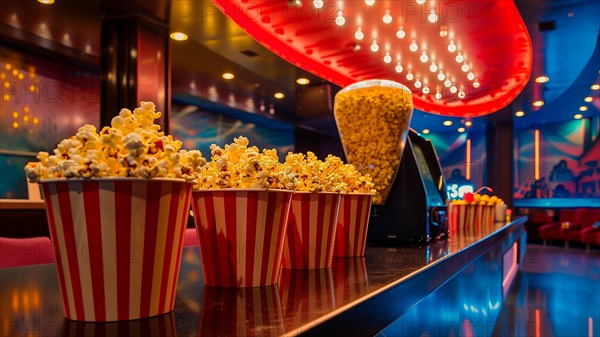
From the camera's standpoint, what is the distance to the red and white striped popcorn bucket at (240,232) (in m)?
0.75

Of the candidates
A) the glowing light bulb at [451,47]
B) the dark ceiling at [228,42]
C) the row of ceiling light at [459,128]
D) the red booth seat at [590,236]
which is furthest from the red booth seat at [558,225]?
the glowing light bulb at [451,47]

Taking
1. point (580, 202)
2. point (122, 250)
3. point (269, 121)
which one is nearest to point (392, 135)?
point (122, 250)

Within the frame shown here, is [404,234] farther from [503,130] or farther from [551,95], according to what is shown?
[503,130]

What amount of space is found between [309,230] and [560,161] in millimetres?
13531

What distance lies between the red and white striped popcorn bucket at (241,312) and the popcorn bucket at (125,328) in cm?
4

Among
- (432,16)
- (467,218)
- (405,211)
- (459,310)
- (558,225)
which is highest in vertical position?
(432,16)

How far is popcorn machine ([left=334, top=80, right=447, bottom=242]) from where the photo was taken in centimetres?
158

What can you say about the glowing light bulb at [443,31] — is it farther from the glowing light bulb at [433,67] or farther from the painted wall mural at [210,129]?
the painted wall mural at [210,129]

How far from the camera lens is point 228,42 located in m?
5.03

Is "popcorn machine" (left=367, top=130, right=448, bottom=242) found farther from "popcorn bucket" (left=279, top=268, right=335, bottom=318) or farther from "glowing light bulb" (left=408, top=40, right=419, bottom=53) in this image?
"glowing light bulb" (left=408, top=40, right=419, bottom=53)

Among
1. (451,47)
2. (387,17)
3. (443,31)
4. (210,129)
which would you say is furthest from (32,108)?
(451,47)

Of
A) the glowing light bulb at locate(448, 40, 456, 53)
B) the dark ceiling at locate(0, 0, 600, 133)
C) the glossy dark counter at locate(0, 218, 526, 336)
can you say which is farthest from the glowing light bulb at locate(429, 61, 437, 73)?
the glossy dark counter at locate(0, 218, 526, 336)

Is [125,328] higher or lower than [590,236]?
higher

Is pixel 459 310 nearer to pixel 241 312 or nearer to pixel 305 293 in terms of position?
pixel 305 293
